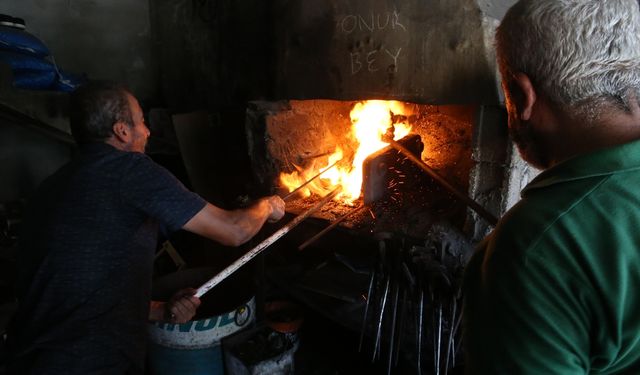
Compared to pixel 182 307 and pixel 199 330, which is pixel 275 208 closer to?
pixel 182 307

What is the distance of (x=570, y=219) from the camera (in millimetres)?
864

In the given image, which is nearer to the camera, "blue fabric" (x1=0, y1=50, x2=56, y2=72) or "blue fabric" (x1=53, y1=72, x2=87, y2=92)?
"blue fabric" (x1=0, y1=50, x2=56, y2=72)

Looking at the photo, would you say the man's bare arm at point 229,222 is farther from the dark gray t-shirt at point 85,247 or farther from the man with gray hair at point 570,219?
the man with gray hair at point 570,219

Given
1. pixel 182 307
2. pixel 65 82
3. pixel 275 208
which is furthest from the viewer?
pixel 65 82

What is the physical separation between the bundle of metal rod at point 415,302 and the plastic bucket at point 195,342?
85cm

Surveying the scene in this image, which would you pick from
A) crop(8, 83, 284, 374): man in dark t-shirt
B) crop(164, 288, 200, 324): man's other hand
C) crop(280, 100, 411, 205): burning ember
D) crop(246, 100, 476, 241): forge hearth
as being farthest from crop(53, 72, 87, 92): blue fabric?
crop(164, 288, 200, 324): man's other hand

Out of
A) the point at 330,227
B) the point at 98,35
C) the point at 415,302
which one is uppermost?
the point at 98,35

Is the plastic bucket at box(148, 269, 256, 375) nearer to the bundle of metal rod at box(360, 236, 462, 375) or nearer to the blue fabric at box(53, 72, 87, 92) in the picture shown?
the bundle of metal rod at box(360, 236, 462, 375)

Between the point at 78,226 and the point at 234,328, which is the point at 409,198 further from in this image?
the point at 78,226

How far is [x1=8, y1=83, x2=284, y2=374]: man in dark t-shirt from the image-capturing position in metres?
1.94

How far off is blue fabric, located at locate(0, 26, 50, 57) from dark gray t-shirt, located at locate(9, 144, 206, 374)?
270 centimetres

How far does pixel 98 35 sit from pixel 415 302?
5.00 m

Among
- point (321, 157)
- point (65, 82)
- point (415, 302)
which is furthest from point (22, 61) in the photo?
point (415, 302)

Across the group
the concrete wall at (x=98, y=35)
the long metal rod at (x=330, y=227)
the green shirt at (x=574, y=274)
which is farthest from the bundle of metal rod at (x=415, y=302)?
the concrete wall at (x=98, y=35)
